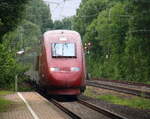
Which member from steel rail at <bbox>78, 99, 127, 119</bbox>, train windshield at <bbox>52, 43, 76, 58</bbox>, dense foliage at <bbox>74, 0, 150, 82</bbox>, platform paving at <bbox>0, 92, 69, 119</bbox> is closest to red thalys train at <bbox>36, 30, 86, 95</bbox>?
train windshield at <bbox>52, 43, 76, 58</bbox>

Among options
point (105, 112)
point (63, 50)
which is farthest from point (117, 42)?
point (105, 112)

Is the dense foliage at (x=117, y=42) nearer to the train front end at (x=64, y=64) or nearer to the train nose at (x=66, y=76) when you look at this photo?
the train front end at (x=64, y=64)

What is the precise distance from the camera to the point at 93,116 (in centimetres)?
1702

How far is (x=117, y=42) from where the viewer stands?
205 ft

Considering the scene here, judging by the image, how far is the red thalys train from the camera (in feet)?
75.9

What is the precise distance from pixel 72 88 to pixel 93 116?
21.5 feet

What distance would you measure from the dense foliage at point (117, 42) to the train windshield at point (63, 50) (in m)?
14.4

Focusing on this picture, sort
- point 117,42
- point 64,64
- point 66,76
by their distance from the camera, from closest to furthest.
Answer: point 66,76, point 64,64, point 117,42

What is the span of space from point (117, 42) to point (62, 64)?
3968 cm

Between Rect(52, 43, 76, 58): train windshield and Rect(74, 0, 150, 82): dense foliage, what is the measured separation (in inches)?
565

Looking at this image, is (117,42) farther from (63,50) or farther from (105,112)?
(105,112)

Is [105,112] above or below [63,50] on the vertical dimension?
below

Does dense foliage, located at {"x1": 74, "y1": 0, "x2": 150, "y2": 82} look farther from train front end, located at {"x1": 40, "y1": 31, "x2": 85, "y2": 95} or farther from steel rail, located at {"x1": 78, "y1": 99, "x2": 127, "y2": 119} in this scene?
steel rail, located at {"x1": 78, "y1": 99, "x2": 127, "y2": 119}

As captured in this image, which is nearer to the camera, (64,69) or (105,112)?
(105,112)
